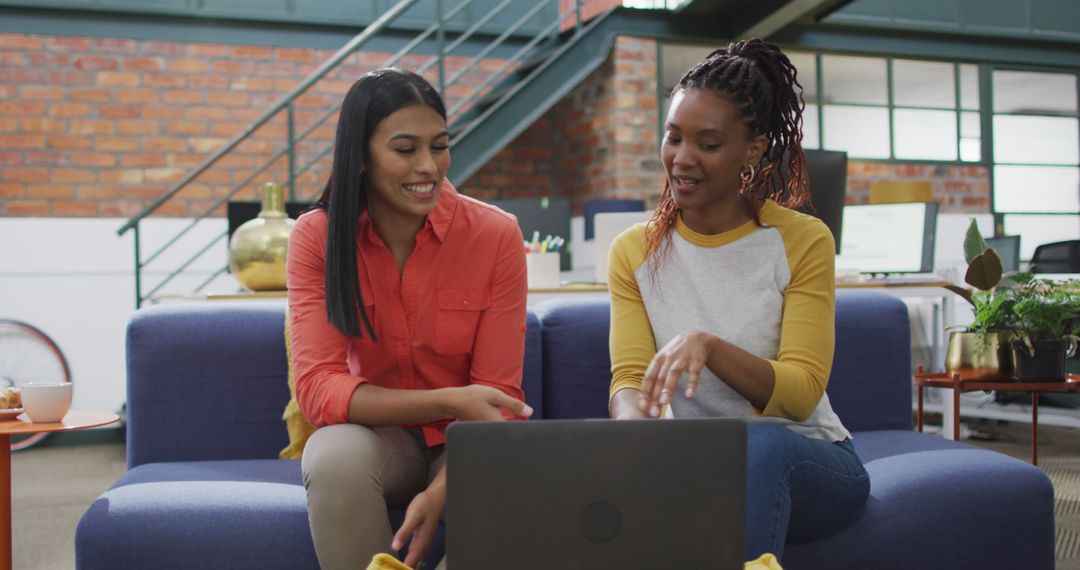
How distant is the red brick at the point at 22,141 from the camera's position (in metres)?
5.21

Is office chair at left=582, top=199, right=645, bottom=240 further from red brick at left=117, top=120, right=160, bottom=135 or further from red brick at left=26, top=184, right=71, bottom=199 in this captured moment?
red brick at left=26, top=184, right=71, bottom=199

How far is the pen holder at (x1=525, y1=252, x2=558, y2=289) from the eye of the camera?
3.24 metres

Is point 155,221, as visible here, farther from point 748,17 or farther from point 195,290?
point 748,17

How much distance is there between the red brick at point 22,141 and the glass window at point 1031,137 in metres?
6.02

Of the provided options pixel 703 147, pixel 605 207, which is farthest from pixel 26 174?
pixel 703 147

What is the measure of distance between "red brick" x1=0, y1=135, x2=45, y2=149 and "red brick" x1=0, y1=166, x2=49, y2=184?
4.4 inches

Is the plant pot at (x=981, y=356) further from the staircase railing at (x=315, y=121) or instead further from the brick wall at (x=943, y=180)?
the brick wall at (x=943, y=180)

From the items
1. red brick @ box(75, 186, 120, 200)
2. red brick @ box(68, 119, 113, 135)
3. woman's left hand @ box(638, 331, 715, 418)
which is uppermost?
red brick @ box(68, 119, 113, 135)

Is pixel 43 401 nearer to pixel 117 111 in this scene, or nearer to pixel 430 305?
pixel 430 305

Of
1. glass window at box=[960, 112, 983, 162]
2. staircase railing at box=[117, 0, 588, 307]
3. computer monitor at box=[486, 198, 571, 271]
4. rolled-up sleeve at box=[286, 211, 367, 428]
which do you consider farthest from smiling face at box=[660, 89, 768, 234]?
glass window at box=[960, 112, 983, 162]

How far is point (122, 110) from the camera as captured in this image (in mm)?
5383

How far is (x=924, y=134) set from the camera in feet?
21.2

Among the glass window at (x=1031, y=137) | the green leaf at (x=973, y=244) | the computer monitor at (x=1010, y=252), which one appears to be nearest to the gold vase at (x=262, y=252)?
the green leaf at (x=973, y=244)

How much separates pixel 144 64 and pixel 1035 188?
580 cm
